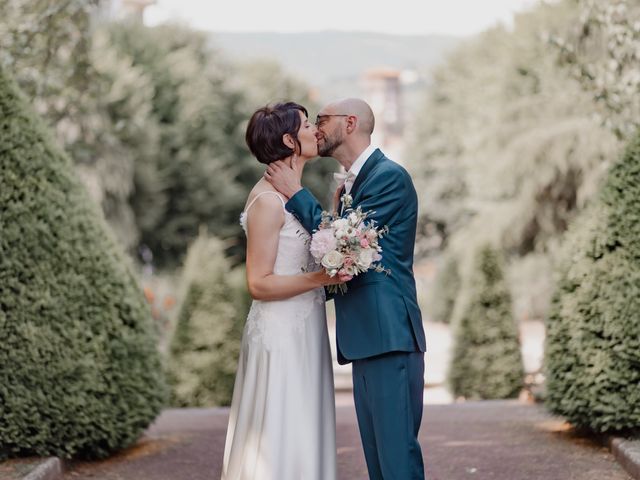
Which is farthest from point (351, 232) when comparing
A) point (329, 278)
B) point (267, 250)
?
point (267, 250)

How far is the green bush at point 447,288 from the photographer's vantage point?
29.4m

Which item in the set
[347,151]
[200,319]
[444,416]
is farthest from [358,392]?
[200,319]

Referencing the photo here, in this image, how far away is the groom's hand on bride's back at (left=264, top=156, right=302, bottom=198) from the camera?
187 inches

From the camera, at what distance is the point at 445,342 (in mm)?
24859

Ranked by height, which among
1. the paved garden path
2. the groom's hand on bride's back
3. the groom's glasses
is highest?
the groom's glasses

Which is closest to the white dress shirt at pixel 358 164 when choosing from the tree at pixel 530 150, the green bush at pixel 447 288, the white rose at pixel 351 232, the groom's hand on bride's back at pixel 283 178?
the groom's hand on bride's back at pixel 283 178

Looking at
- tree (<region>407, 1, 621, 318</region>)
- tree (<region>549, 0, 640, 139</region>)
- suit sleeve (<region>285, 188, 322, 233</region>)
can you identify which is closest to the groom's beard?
suit sleeve (<region>285, 188, 322, 233</region>)

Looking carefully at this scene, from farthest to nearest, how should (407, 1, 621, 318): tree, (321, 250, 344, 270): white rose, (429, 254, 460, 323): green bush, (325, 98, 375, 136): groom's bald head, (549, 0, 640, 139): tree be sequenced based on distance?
1. (429, 254, 460, 323): green bush
2. (407, 1, 621, 318): tree
3. (549, 0, 640, 139): tree
4. (325, 98, 375, 136): groom's bald head
5. (321, 250, 344, 270): white rose

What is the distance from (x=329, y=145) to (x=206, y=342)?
8.93 meters

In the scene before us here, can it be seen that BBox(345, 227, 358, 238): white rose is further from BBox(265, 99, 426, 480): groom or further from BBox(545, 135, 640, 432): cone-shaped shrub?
BBox(545, 135, 640, 432): cone-shaped shrub

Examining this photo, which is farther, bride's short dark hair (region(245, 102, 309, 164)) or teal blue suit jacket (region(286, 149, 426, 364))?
bride's short dark hair (region(245, 102, 309, 164))

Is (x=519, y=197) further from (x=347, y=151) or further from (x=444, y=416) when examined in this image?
(x=347, y=151)

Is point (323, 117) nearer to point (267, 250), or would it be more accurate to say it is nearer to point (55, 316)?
point (267, 250)

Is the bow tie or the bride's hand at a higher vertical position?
the bow tie
